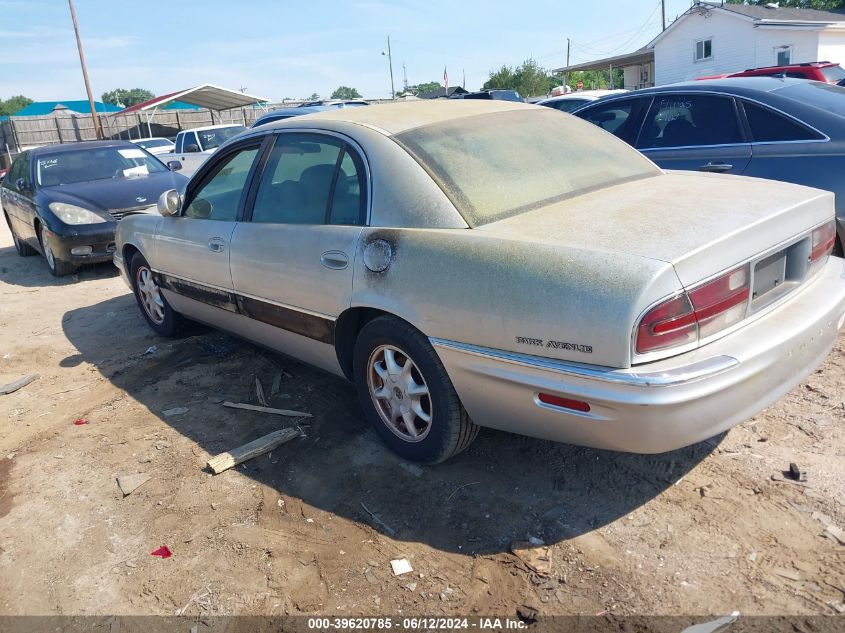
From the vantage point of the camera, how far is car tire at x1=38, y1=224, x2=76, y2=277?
8320 millimetres

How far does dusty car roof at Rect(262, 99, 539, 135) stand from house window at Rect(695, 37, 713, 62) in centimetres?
3015

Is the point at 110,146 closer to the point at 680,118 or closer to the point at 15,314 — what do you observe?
the point at 15,314

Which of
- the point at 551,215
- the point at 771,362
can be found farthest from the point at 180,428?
the point at 771,362

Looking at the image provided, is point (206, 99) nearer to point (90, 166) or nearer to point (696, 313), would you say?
point (90, 166)

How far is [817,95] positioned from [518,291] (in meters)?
3.76

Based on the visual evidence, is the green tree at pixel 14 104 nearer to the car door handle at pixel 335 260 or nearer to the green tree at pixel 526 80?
the green tree at pixel 526 80

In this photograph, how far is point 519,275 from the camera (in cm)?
255

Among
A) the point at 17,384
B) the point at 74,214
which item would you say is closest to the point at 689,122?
the point at 17,384

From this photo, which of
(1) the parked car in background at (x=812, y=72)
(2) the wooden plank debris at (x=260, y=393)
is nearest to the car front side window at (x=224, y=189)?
(2) the wooden plank debris at (x=260, y=393)

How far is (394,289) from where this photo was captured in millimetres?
2998

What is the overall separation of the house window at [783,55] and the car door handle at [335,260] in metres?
29.7

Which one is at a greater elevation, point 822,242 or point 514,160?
point 514,160

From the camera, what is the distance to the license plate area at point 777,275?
8.73 feet

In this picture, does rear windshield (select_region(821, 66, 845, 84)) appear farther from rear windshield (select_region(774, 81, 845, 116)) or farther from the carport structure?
the carport structure
